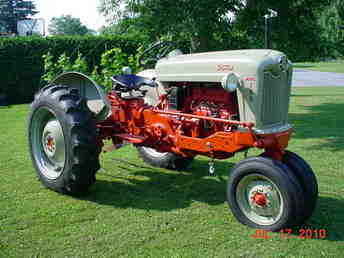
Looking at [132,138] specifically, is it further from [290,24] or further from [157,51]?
[290,24]

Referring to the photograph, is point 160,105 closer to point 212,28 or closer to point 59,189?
point 59,189

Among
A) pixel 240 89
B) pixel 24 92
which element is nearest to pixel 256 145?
pixel 240 89

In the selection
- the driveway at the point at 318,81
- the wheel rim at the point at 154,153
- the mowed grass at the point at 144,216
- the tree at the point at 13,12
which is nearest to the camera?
the mowed grass at the point at 144,216

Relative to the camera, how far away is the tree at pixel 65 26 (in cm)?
9975

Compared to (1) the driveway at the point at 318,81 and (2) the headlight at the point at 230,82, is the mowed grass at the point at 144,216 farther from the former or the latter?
(1) the driveway at the point at 318,81

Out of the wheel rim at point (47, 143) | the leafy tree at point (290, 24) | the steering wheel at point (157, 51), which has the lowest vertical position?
the wheel rim at point (47, 143)

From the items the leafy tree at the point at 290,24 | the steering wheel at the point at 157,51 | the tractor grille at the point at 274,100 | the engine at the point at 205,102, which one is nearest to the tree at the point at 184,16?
the leafy tree at the point at 290,24

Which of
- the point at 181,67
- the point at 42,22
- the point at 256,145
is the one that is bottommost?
the point at 256,145

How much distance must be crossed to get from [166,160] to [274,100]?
7.23ft

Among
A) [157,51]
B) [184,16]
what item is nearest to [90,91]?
[157,51]

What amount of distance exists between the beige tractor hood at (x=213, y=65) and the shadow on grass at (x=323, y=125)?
3639 mm

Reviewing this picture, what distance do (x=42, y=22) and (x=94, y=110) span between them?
106ft

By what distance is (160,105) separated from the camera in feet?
16.4

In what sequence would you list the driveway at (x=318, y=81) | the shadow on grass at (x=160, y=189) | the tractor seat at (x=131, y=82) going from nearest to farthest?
1. the shadow on grass at (x=160, y=189)
2. the tractor seat at (x=131, y=82)
3. the driveway at (x=318, y=81)
